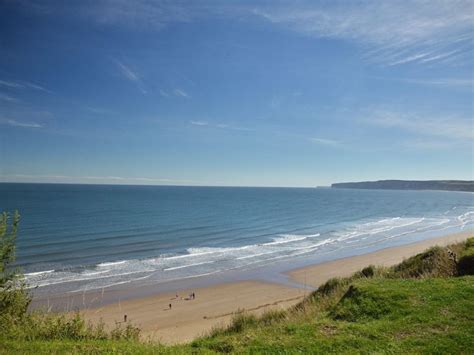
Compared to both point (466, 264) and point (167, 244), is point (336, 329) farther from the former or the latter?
point (167, 244)

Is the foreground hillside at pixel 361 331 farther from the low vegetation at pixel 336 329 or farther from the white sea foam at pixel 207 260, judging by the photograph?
the white sea foam at pixel 207 260

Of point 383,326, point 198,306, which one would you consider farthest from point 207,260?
point 383,326

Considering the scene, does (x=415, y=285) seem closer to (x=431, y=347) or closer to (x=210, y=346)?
(x=431, y=347)

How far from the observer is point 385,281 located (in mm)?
11328

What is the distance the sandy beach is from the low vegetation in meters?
5.57

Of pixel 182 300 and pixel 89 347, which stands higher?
pixel 89 347

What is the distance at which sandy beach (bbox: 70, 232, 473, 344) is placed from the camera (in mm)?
16234

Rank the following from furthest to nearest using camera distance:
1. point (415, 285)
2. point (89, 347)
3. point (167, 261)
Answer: point (167, 261) → point (415, 285) → point (89, 347)

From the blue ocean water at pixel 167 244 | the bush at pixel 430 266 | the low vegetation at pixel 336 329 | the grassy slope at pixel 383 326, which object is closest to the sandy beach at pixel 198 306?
Answer: the blue ocean water at pixel 167 244

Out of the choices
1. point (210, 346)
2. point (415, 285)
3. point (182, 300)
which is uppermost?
point (415, 285)

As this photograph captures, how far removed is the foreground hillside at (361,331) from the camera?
6.97m

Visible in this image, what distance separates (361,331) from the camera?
7742mm

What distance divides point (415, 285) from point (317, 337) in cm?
454

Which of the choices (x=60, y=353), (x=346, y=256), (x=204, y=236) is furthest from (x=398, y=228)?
(x=60, y=353)
